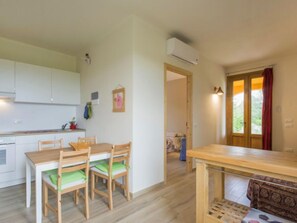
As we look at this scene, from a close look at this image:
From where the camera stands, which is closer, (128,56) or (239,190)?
(128,56)

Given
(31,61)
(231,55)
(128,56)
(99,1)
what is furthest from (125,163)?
(231,55)

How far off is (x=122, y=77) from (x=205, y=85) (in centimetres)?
→ 234

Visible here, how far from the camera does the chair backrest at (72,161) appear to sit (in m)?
1.82

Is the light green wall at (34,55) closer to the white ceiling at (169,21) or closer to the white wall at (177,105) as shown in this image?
the white ceiling at (169,21)

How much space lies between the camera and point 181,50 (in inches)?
122

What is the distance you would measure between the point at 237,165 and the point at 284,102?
3868mm

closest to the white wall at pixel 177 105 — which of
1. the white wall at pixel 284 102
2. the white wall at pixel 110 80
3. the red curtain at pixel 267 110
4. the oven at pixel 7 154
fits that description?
the red curtain at pixel 267 110

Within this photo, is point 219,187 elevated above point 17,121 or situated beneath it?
situated beneath

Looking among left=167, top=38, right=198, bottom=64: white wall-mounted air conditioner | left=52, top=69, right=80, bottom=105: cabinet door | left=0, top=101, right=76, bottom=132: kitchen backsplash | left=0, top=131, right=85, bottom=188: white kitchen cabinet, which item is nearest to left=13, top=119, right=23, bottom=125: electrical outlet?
left=0, top=101, right=76, bottom=132: kitchen backsplash

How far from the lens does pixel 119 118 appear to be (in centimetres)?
280


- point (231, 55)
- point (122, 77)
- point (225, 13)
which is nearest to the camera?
point (225, 13)

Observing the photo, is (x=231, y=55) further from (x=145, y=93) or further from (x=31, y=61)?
(x=31, y=61)

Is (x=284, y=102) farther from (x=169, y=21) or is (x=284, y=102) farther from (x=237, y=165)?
(x=237, y=165)

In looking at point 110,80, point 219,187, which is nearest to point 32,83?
point 110,80
